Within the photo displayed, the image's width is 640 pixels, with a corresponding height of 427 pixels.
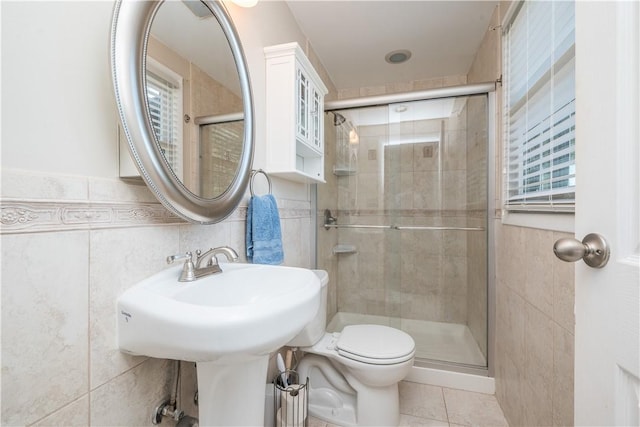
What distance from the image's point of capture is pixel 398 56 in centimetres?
218

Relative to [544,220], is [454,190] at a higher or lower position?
higher

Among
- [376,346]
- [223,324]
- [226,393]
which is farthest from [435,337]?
[223,324]

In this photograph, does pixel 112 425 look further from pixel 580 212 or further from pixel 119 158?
pixel 580 212

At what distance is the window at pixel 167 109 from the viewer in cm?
69

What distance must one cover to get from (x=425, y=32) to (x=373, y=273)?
185 cm

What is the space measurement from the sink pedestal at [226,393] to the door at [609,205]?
678mm

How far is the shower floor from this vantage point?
6.01ft

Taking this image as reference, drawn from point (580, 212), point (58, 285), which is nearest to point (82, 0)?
point (58, 285)

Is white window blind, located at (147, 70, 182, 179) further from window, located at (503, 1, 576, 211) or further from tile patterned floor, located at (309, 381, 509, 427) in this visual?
tile patterned floor, located at (309, 381, 509, 427)

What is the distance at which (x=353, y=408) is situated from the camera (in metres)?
1.37

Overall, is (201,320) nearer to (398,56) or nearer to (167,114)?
(167,114)

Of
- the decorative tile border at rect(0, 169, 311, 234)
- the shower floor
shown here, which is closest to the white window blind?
the decorative tile border at rect(0, 169, 311, 234)

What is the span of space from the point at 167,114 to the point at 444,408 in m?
1.92

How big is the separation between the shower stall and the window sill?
613 millimetres
